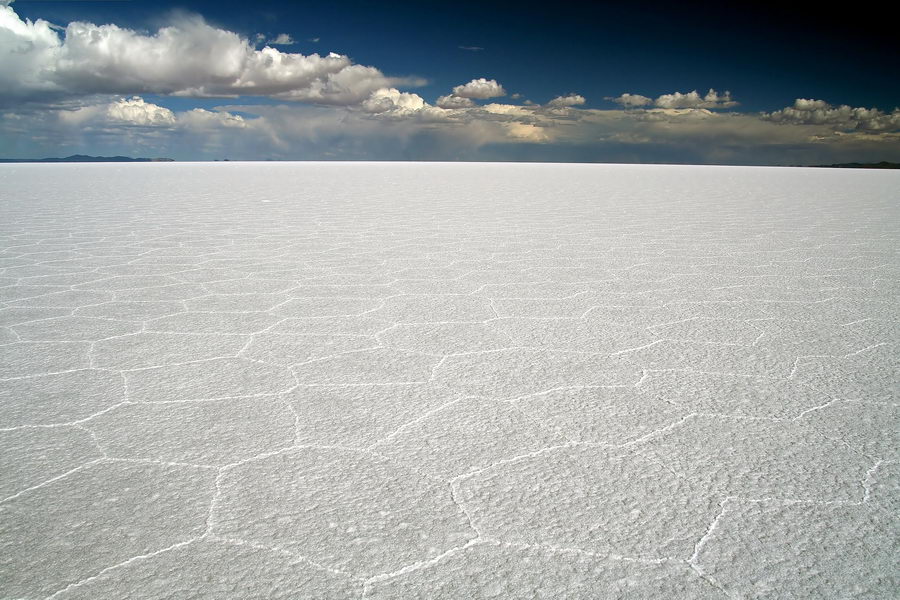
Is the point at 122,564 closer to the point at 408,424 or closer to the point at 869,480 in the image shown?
the point at 408,424

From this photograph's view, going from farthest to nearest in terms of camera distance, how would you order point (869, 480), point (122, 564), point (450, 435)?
1. point (450, 435)
2. point (869, 480)
3. point (122, 564)

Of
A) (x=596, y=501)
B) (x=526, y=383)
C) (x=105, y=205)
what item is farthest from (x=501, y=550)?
(x=105, y=205)

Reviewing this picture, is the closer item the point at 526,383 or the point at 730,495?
the point at 730,495

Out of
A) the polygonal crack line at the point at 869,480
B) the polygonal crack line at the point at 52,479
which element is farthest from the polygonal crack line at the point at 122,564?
the polygonal crack line at the point at 869,480

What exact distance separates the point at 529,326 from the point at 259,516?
63.4 inches

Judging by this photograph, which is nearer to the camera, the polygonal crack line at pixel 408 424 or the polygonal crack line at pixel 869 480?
the polygonal crack line at pixel 869 480

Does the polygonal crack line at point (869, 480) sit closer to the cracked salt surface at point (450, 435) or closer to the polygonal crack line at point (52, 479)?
the cracked salt surface at point (450, 435)

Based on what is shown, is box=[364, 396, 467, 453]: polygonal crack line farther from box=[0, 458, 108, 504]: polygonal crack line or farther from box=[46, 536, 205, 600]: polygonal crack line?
box=[0, 458, 108, 504]: polygonal crack line

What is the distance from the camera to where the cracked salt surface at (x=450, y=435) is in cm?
115

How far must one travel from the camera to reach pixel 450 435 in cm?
167

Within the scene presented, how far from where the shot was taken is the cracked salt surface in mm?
1146

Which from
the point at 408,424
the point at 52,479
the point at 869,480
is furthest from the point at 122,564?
the point at 869,480

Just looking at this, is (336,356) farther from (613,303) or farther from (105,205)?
(105,205)

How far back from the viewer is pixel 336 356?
2.33 m
